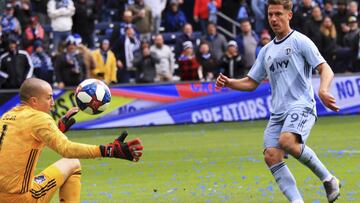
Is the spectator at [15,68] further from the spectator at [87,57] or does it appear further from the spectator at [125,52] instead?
the spectator at [125,52]

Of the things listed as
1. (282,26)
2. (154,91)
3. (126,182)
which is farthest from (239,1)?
(282,26)

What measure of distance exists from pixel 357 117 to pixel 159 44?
5472 millimetres

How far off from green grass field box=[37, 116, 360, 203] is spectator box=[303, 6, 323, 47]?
3.80 metres

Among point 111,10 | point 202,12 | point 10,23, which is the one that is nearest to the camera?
point 10,23

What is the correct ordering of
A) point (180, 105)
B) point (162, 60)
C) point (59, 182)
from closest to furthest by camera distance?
1. point (59, 182)
2. point (180, 105)
3. point (162, 60)

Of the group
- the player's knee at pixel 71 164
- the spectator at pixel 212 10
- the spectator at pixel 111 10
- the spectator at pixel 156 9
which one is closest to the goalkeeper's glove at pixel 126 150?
the player's knee at pixel 71 164

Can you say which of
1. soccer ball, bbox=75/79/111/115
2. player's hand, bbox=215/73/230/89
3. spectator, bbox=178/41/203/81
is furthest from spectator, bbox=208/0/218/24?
soccer ball, bbox=75/79/111/115

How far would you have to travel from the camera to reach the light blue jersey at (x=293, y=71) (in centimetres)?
986

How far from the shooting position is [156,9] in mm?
27469

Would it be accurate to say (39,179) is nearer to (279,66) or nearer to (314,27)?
(279,66)

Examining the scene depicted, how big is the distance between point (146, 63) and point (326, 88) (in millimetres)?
15827

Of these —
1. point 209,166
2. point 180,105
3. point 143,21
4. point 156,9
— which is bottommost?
point 180,105

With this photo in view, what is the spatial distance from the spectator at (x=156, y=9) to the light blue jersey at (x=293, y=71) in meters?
17.5

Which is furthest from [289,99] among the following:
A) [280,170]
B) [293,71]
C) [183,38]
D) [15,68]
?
[183,38]
